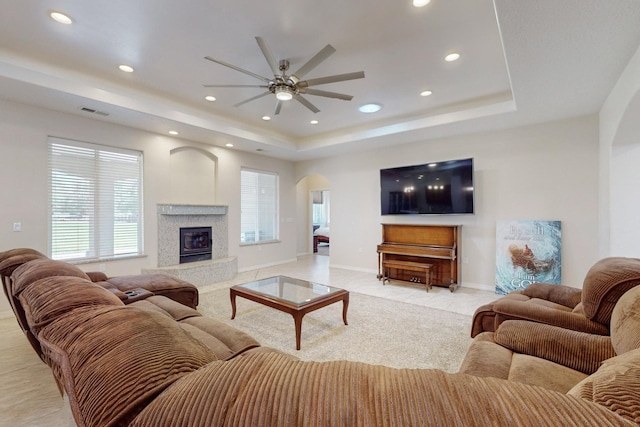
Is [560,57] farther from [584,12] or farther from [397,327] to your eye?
[397,327]

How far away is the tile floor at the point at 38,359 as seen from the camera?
1.83 m

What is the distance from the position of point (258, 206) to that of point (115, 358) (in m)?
6.34

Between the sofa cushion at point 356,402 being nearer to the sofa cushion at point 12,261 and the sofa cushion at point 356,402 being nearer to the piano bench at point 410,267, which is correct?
the sofa cushion at point 12,261

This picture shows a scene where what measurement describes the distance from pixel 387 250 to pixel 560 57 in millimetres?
3561

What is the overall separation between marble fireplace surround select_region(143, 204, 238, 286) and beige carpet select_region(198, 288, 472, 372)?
1.15m

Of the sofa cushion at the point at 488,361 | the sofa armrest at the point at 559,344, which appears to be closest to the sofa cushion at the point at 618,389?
the sofa cushion at the point at 488,361

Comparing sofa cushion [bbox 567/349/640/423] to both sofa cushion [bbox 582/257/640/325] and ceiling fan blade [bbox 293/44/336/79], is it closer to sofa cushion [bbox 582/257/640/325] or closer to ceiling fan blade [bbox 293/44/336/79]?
sofa cushion [bbox 582/257/640/325]

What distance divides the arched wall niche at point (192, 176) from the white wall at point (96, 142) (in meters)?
0.02

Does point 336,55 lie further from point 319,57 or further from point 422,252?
point 422,252

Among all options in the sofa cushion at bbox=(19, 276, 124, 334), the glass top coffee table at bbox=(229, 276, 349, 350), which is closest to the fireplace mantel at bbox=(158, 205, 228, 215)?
the glass top coffee table at bbox=(229, 276, 349, 350)

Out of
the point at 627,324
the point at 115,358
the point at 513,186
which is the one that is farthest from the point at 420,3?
the point at 513,186

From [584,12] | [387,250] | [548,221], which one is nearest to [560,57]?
[584,12]

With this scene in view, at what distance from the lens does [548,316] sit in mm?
1812

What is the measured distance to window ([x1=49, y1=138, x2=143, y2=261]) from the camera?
4.02 metres
